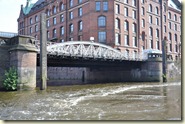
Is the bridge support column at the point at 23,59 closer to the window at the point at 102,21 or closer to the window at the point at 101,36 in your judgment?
the window at the point at 101,36

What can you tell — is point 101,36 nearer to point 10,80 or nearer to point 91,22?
point 91,22

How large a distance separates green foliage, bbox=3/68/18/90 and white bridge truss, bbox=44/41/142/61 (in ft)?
8.90

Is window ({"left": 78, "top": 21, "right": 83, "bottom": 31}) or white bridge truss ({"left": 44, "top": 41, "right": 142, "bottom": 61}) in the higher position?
window ({"left": 78, "top": 21, "right": 83, "bottom": 31})

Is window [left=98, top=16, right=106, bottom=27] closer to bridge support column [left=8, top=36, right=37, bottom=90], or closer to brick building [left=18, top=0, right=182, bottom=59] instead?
brick building [left=18, top=0, right=182, bottom=59]

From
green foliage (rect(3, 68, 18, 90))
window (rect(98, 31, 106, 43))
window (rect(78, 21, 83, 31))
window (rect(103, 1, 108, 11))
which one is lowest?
green foliage (rect(3, 68, 18, 90))

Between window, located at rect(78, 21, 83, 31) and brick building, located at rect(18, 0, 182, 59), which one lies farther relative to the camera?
window, located at rect(78, 21, 83, 31)

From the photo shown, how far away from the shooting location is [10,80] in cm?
909

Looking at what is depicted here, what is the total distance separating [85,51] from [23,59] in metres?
5.97

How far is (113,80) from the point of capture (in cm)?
1595

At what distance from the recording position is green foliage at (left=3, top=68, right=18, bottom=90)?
29.6ft

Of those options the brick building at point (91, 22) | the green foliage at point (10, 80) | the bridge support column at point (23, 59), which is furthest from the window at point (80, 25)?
the green foliage at point (10, 80)

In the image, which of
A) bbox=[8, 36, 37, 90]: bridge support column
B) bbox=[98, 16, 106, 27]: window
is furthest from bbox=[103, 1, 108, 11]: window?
bbox=[8, 36, 37, 90]: bridge support column

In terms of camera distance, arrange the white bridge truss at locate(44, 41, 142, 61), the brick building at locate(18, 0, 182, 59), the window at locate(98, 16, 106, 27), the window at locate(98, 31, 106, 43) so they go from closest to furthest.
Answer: the white bridge truss at locate(44, 41, 142, 61) < the brick building at locate(18, 0, 182, 59) < the window at locate(98, 31, 106, 43) < the window at locate(98, 16, 106, 27)

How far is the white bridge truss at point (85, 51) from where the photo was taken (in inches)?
491
